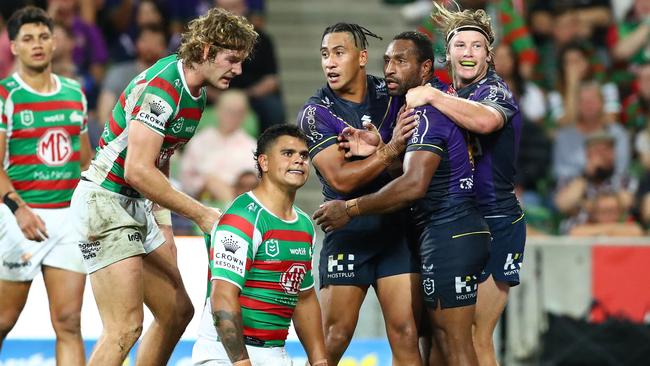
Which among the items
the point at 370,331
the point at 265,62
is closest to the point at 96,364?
the point at 370,331

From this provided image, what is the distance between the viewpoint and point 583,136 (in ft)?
41.9

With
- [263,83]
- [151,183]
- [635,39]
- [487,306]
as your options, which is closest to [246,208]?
[151,183]

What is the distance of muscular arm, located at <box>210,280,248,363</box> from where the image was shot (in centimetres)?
610

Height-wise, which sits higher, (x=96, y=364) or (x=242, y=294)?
(x=242, y=294)

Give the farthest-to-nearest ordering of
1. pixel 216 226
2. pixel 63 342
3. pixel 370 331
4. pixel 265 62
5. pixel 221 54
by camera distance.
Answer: pixel 265 62 → pixel 370 331 → pixel 63 342 → pixel 221 54 → pixel 216 226

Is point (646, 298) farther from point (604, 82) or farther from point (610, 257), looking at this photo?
point (604, 82)

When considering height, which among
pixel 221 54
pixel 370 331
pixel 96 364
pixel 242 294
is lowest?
pixel 370 331

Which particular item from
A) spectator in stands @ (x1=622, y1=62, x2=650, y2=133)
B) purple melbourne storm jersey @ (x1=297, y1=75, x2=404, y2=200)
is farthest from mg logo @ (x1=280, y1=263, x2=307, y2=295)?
spectator in stands @ (x1=622, y1=62, x2=650, y2=133)

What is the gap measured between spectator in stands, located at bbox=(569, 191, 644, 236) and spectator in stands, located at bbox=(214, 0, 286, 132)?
343 cm

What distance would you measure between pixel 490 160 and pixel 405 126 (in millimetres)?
674

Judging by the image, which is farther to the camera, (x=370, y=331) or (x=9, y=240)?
(x=370, y=331)

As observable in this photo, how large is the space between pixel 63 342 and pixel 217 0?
6056mm

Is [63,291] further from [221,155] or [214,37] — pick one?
[221,155]

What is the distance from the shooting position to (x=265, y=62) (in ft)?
42.8
